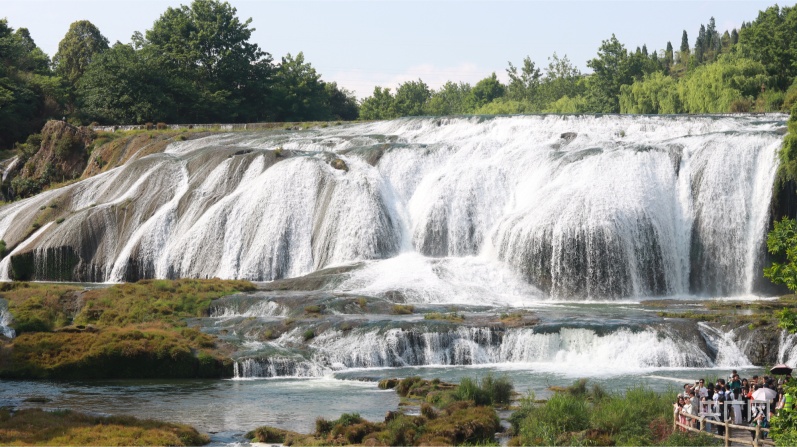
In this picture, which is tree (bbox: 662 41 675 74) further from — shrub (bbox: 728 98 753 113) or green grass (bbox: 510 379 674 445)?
green grass (bbox: 510 379 674 445)

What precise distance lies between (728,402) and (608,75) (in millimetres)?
95006

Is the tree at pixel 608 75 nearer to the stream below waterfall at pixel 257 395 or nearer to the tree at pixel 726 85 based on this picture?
the tree at pixel 726 85

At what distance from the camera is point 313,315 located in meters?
43.5

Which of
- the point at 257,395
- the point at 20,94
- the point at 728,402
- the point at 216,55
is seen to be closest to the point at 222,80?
the point at 216,55

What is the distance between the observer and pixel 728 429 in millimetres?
23906

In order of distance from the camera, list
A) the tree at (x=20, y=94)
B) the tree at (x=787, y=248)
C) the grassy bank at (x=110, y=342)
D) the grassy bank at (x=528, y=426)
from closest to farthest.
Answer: the tree at (x=787, y=248), the grassy bank at (x=528, y=426), the grassy bank at (x=110, y=342), the tree at (x=20, y=94)

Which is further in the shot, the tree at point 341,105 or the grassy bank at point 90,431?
the tree at point 341,105

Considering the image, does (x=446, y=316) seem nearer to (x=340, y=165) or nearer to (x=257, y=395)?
(x=257, y=395)

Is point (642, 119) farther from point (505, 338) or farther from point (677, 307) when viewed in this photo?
point (505, 338)

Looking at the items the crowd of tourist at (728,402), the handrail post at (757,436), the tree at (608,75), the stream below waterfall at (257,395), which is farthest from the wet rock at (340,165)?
the tree at (608,75)

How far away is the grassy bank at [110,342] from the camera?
3809cm

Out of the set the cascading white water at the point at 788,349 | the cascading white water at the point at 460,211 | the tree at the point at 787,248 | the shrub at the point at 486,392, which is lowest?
the shrub at the point at 486,392

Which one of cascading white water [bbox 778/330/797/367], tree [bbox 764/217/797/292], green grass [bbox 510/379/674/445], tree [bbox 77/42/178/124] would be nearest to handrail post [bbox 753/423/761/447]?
green grass [bbox 510/379/674/445]

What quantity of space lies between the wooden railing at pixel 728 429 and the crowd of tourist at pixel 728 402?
7 cm
